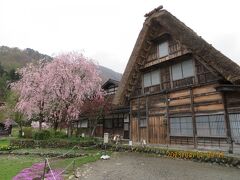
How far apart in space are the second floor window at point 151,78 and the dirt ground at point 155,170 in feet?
19.8

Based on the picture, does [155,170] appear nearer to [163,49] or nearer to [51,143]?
[163,49]

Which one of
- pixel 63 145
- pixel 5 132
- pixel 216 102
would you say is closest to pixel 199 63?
pixel 216 102

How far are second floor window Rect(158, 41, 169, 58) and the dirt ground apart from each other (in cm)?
713

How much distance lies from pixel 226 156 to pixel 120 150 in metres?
7.66

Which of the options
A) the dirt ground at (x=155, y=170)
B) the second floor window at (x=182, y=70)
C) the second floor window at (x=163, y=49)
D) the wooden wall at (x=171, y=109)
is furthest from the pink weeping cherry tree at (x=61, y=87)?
the dirt ground at (x=155, y=170)

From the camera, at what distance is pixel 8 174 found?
11.9m

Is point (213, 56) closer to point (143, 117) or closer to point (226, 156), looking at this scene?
point (226, 156)

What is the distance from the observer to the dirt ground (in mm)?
9438

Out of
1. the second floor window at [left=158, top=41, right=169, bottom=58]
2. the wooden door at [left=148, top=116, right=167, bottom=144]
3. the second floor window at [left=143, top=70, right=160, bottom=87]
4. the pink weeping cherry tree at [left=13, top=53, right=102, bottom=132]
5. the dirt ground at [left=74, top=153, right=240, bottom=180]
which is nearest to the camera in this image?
the dirt ground at [left=74, top=153, right=240, bottom=180]

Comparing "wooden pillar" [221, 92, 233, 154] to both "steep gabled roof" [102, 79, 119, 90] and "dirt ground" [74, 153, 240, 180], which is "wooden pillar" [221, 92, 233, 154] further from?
"steep gabled roof" [102, 79, 119, 90]

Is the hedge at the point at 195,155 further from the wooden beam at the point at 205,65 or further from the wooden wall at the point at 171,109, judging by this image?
the wooden beam at the point at 205,65

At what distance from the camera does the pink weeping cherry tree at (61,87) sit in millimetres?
23578

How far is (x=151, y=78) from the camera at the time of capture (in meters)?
17.8

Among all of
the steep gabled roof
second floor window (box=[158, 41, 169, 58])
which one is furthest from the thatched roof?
the steep gabled roof
